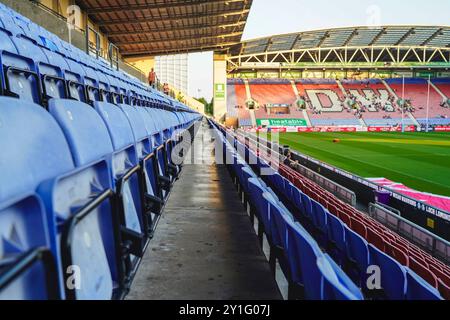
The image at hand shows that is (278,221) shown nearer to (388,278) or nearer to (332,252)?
(388,278)

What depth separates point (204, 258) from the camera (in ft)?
7.11

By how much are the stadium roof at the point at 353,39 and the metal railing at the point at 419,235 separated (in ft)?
93.2

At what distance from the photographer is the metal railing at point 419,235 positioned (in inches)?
149

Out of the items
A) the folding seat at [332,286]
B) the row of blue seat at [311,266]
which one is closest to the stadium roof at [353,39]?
the row of blue seat at [311,266]

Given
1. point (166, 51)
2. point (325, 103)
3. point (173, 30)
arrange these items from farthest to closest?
point (325, 103)
point (166, 51)
point (173, 30)

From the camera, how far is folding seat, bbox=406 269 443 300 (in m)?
1.54

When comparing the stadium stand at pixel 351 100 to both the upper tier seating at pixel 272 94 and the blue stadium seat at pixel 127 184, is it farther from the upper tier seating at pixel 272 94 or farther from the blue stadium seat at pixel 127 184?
the blue stadium seat at pixel 127 184

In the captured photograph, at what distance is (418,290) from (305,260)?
592 mm

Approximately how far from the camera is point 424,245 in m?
4.12

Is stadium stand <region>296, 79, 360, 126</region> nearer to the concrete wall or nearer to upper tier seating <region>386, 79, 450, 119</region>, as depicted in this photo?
upper tier seating <region>386, 79, 450, 119</region>

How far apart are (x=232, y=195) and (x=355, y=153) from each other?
467 inches

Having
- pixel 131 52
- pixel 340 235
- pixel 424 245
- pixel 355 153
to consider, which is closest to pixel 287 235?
pixel 340 235

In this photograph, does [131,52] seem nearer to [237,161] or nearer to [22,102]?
[237,161]

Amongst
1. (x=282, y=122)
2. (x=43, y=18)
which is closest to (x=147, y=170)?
(x=43, y=18)
